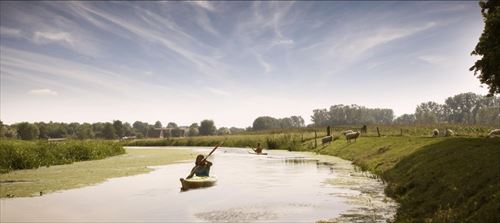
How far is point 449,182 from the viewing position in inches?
662

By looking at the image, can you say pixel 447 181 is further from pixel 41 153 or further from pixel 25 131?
pixel 25 131

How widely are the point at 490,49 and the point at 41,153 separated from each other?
44890 mm


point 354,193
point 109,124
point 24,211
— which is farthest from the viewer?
point 109,124

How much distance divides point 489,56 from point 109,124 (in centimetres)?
17635

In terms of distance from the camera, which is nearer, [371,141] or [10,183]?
[10,183]

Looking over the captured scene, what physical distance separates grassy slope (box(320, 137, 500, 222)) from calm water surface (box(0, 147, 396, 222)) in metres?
1.23

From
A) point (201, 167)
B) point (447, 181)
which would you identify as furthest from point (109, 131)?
point (447, 181)

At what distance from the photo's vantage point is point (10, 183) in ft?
96.2

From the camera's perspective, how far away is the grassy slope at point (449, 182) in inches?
504

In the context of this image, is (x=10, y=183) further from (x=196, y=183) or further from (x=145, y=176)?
(x=196, y=183)

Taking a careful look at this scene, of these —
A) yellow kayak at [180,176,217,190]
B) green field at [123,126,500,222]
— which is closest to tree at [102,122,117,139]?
yellow kayak at [180,176,217,190]

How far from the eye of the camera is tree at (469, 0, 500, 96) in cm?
2280

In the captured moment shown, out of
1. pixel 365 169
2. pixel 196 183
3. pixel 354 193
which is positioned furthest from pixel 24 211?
pixel 365 169

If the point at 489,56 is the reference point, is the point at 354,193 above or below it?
below
